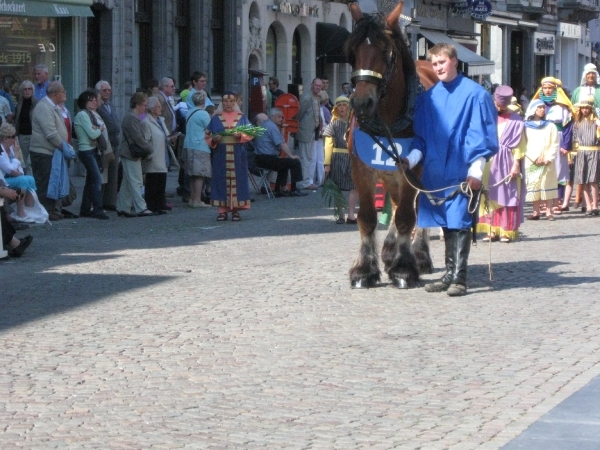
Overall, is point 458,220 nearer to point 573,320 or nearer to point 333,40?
point 573,320

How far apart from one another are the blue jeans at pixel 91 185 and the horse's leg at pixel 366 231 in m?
7.93

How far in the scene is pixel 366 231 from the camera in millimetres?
11719

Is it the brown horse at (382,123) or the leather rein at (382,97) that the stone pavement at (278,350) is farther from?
the leather rein at (382,97)

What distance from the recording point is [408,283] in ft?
37.8

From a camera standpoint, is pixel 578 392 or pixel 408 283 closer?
pixel 578 392

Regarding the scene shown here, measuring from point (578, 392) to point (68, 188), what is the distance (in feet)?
41.0

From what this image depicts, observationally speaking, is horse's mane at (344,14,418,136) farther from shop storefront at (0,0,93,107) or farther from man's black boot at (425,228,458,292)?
shop storefront at (0,0,93,107)

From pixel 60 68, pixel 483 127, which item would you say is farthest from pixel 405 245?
pixel 60 68

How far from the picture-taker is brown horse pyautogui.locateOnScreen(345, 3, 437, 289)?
425 inches

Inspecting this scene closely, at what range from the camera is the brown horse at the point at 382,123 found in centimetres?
1080

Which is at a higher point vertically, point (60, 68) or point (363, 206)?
point (60, 68)

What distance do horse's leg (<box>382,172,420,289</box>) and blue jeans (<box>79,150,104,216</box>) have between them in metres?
8.12

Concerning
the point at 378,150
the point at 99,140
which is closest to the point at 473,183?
the point at 378,150

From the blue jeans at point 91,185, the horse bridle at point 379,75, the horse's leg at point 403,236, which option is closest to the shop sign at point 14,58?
the blue jeans at point 91,185
